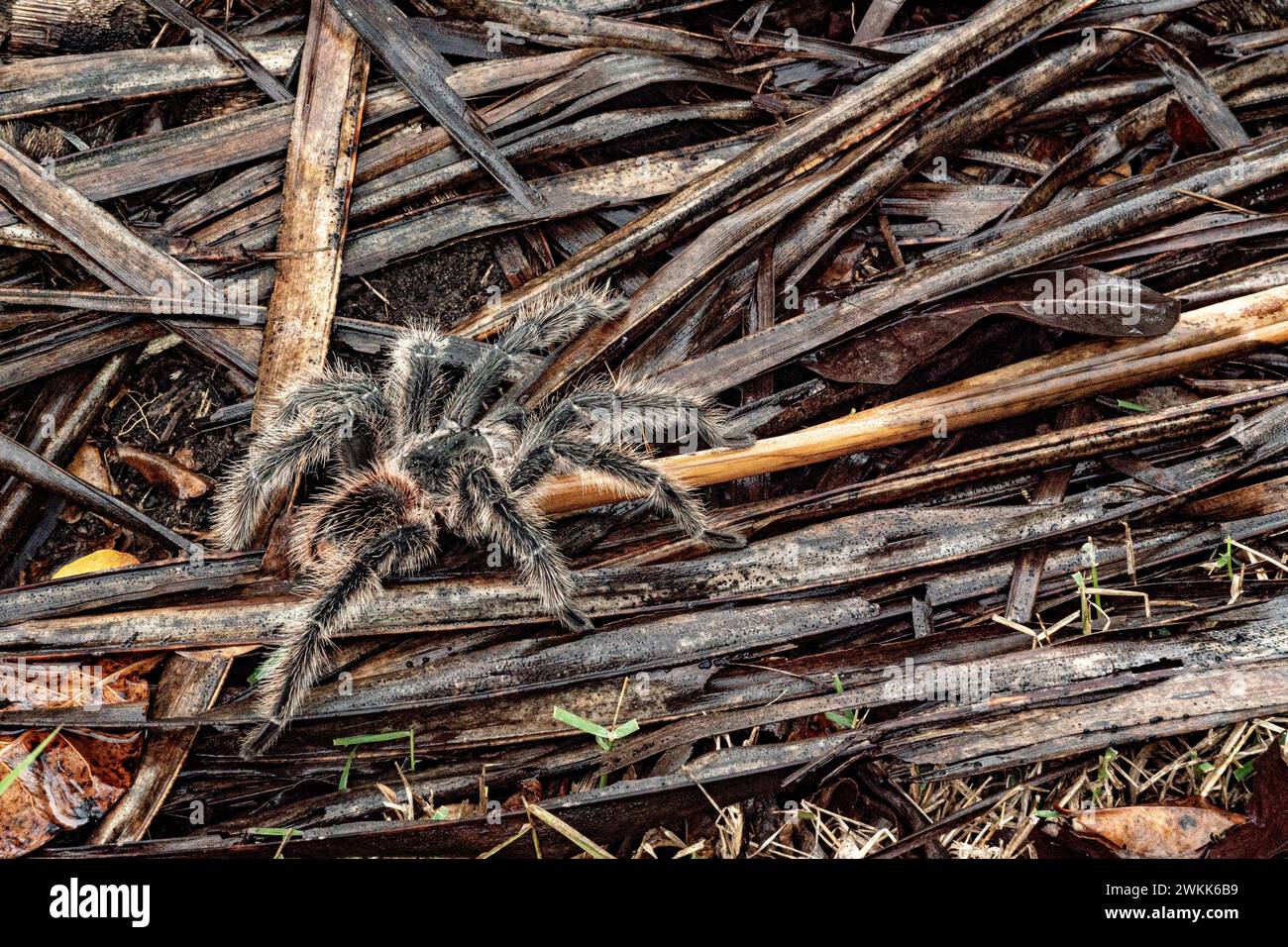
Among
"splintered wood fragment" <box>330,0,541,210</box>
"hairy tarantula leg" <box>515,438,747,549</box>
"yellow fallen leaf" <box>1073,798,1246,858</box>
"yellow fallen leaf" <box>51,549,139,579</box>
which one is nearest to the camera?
"yellow fallen leaf" <box>1073,798,1246,858</box>

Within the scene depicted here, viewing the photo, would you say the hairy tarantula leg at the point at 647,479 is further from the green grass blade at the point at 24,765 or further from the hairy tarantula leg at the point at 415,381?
the green grass blade at the point at 24,765

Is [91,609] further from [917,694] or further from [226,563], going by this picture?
[917,694]

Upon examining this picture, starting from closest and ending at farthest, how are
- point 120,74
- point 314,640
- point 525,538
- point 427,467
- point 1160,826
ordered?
point 1160,826
point 314,640
point 525,538
point 427,467
point 120,74

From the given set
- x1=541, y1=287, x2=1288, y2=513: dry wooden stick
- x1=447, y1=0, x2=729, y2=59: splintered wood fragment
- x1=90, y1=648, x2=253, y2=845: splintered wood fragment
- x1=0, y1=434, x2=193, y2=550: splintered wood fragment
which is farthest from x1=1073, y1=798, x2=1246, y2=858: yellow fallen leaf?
x1=0, y1=434, x2=193, y2=550: splintered wood fragment

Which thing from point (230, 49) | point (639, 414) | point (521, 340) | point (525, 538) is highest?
point (230, 49)

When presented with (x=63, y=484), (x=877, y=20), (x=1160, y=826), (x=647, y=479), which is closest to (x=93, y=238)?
(x=63, y=484)

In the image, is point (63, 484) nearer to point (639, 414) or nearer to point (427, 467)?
point (427, 467)

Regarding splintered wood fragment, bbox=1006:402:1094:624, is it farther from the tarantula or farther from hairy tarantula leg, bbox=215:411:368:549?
hairy tarantula leg, bbox=215:411:368:549
